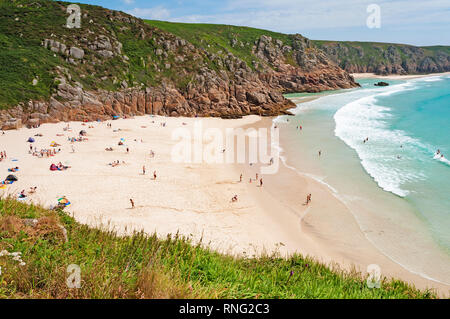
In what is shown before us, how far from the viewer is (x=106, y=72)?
46.6m

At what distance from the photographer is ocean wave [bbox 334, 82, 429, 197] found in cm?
2258

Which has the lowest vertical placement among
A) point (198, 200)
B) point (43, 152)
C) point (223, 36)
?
point (198, 200)

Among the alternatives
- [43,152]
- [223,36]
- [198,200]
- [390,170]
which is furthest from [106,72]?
[223,36]

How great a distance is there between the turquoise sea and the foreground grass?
950 cm

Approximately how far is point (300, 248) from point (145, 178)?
1405 centimetres

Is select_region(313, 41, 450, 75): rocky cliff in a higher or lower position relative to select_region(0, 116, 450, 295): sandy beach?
higher

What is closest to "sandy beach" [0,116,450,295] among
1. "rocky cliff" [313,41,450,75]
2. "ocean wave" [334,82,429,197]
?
"ocean wave" [334,82,429,197]

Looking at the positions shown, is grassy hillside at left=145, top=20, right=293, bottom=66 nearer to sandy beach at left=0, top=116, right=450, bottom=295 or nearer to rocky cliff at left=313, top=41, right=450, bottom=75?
sandy beach at left=0, top=116, right=450, bottom=295

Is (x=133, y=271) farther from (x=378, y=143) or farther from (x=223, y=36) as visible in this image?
(x=223, y=36)

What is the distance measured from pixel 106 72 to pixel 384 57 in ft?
540

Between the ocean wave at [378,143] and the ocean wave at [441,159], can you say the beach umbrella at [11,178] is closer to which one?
the ocean wave at [378,143]

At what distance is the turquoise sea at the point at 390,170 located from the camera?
1484 cm

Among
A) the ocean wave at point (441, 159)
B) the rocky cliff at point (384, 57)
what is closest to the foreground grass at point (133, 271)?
the ocean wave at point (441, 159)
